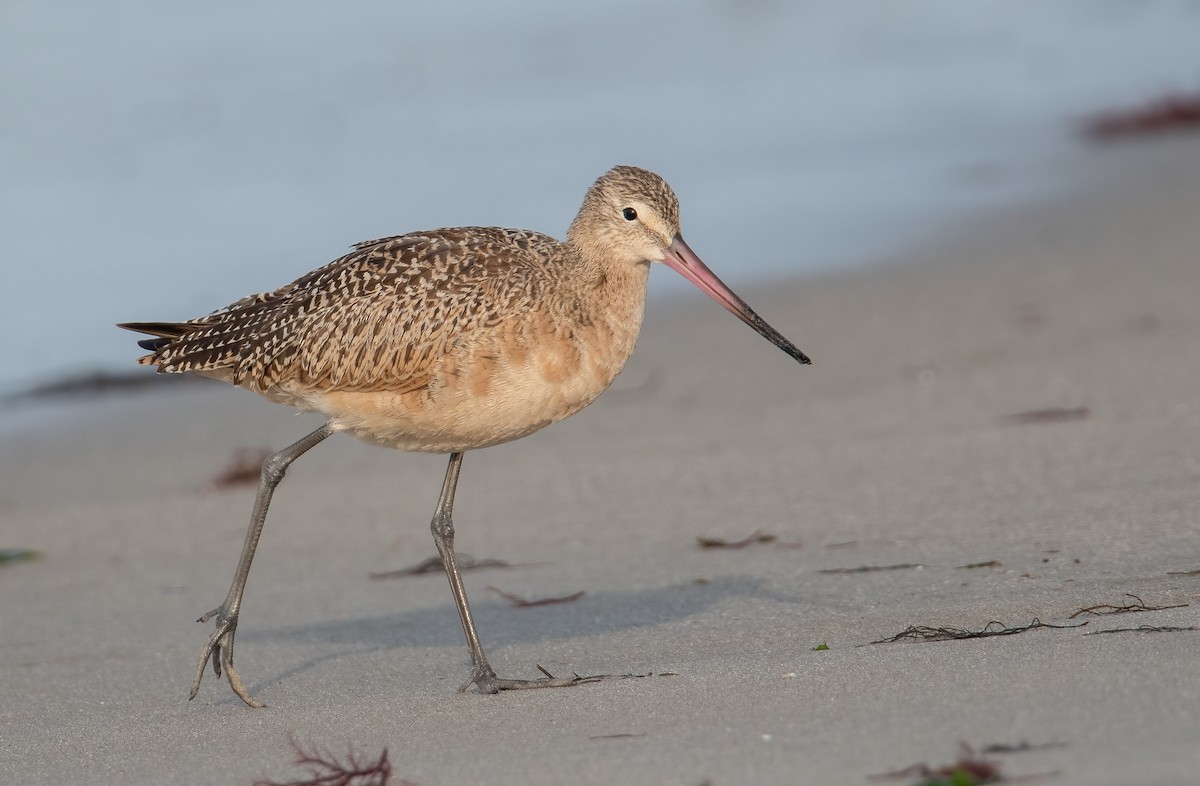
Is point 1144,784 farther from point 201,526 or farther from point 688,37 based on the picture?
point 688,37

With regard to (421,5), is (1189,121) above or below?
below

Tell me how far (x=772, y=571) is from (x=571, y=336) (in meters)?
1.32

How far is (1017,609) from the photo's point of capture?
4.87 metres

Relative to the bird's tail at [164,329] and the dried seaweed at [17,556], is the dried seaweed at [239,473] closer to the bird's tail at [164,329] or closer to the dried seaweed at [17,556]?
the dried seaweed at [17,556]

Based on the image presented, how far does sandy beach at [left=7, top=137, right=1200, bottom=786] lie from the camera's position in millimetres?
3914

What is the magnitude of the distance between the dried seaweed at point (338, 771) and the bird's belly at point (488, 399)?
1.13 meters

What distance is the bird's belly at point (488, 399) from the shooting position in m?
4.89

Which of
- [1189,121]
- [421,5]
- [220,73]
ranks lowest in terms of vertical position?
[1189,121]

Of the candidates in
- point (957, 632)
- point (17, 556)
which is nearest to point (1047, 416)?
point (957, 632)

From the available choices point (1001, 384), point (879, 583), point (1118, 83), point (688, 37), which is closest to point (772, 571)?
point (879, 583)

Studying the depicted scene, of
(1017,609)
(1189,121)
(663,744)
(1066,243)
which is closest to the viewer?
(663,744)

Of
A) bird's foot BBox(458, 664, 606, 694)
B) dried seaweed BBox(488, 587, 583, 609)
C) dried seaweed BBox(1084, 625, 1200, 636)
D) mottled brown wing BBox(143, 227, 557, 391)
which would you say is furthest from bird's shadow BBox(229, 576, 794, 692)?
→ dried seaweed BBox(1084, 625, 1200, 636)

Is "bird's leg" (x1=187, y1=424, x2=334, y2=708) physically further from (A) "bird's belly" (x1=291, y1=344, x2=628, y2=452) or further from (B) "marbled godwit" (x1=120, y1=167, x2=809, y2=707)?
(A) "bird's belly" (x1=291, y1=344, x2=628, y2=452)

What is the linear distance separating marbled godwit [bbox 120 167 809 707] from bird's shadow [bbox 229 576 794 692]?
48 cm
